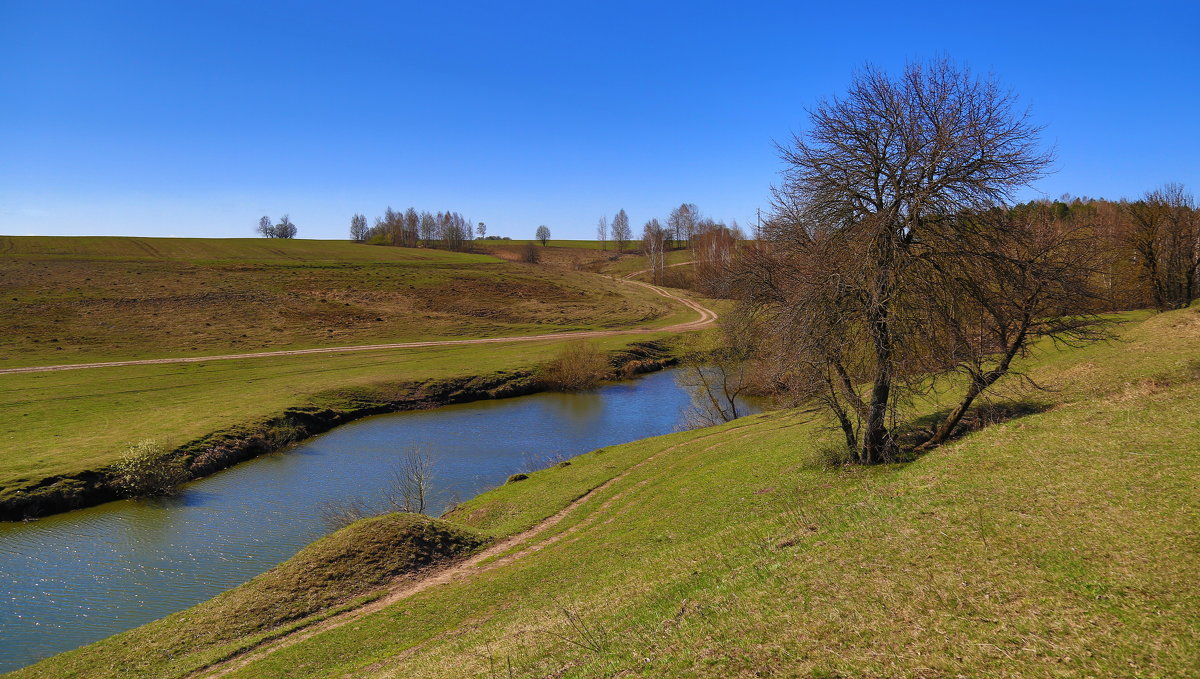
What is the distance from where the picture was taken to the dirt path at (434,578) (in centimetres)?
1474

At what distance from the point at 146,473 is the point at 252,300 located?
60.7 meters

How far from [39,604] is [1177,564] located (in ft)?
96.5

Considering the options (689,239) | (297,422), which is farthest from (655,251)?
(297,422)

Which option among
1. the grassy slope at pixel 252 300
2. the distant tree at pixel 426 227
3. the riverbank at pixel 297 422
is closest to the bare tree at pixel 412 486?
the riverbank at pixel 297 422

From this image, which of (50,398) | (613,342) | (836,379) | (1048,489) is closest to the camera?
(1048,489)

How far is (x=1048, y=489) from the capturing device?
501 inches

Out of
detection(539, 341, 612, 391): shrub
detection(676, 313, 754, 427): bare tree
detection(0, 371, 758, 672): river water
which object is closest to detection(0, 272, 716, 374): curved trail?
detection(539, 341, 612, 391): shrub

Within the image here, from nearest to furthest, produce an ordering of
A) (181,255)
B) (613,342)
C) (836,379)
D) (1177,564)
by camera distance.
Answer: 1. (1177,564)
2. (836,379)
3. (613,342)
4. (181,255)

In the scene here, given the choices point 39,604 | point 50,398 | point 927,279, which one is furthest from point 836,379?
point 50,398

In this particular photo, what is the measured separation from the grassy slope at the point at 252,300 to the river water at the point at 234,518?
116 feet

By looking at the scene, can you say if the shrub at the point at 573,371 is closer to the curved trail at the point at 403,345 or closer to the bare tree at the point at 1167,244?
the curved trail at the point at 403,345

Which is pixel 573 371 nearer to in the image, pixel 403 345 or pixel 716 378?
pixel 716 378

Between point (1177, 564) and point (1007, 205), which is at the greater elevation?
point (1007, 205)

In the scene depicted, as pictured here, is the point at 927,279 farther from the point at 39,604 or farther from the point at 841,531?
the point at 39,604
